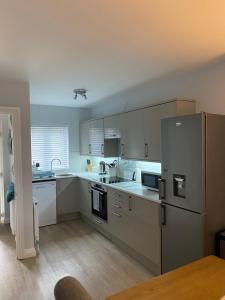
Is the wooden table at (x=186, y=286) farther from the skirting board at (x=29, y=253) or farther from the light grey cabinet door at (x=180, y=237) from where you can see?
the skirting board at (x=29, y=253)

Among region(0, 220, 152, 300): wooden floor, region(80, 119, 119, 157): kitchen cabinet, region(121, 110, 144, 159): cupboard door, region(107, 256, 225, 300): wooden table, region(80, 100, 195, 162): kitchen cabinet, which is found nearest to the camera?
region(107, 256, 225, 300): wooden table

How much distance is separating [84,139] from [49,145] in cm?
79

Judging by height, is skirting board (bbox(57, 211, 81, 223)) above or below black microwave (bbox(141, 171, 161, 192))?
below

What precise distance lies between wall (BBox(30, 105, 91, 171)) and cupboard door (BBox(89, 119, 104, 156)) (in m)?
0.66

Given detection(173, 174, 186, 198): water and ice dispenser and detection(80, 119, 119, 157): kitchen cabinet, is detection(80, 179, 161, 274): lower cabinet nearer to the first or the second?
detection(173, 174, 186, 198): water and ice dispenser

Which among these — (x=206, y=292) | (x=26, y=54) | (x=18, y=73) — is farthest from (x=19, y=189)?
(x=206, y=292)

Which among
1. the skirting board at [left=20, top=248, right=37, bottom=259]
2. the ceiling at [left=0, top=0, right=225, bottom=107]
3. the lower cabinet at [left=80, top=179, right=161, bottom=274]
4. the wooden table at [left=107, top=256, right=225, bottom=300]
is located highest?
the ceiling at [left=0, top=0, right=225, bottom=107]

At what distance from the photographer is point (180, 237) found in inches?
97.3

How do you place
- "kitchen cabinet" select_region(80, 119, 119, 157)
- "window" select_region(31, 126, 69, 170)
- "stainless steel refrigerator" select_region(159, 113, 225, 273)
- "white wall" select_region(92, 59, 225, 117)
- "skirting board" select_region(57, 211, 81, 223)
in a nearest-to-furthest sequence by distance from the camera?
"stainless steel refrigerator" select_region(159, 113, 225, 273), "white wall" select_region(92, 59, 225, 117), "kitchen cabinet" select_region(80, 119, 119, 157), "skirting board" select_region(57, 211, 81, 223), "window" select_region(31, 126, 69, 170)

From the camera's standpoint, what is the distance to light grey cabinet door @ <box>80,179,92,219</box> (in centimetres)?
454

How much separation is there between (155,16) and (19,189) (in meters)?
2.75

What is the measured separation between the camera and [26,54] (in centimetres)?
235

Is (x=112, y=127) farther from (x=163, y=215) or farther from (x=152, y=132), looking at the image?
(x=163, y=215)

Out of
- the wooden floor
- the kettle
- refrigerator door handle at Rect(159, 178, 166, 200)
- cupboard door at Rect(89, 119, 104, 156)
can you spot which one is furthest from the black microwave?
the kettle
